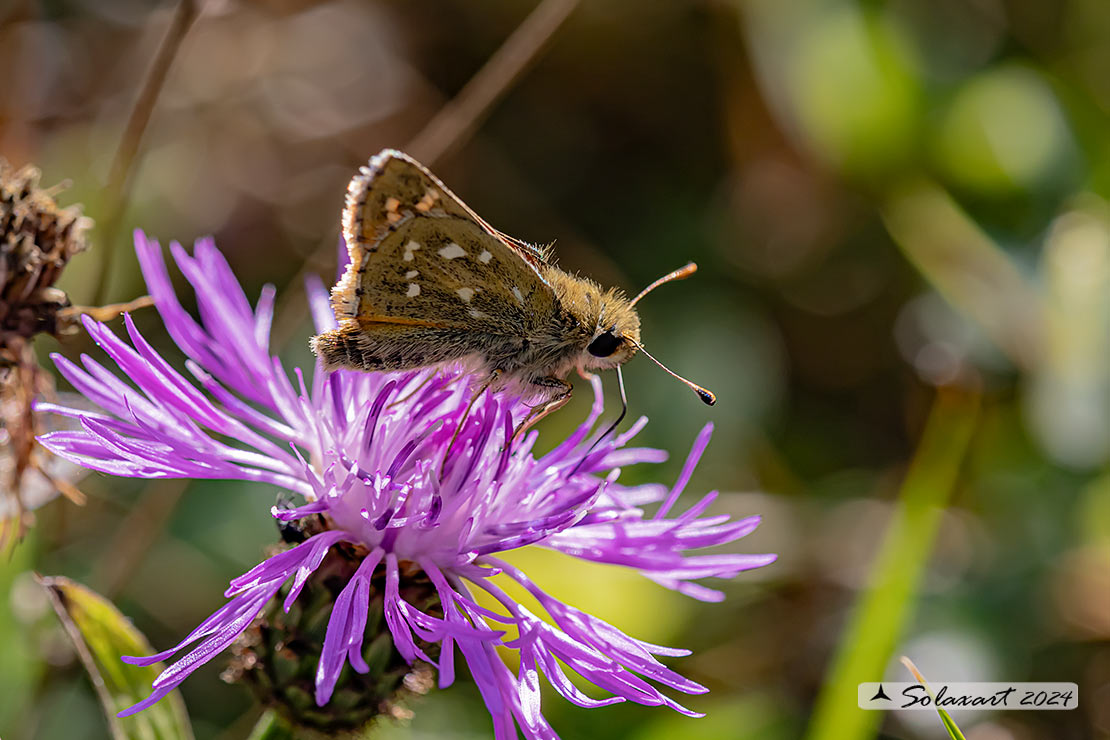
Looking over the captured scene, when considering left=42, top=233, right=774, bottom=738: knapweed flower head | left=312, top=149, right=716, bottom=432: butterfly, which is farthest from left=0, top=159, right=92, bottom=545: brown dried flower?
left=312, top=149, right=716, bottom=432: butterfly

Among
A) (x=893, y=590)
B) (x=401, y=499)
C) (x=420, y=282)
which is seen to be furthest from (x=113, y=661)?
(x=893, y=590)

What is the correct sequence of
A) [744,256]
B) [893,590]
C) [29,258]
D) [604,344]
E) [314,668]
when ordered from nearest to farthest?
[314,668] → [29,258] → [604,344] → [893,590] → [744,256]

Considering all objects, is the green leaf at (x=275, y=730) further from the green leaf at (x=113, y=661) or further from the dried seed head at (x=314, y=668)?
the green leaf at (x=113, y=661)

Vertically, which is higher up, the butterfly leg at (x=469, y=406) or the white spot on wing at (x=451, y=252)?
the white spot on wing at (x=451, y=252)

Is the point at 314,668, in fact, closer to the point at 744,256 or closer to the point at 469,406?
the point at 469,406

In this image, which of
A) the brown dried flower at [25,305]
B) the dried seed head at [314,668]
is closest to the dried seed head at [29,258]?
the brown dried flower at [25,305]

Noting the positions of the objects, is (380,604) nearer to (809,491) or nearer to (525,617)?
(525,617)

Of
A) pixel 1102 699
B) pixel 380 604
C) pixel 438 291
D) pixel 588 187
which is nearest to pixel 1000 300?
pixel 1102 699
